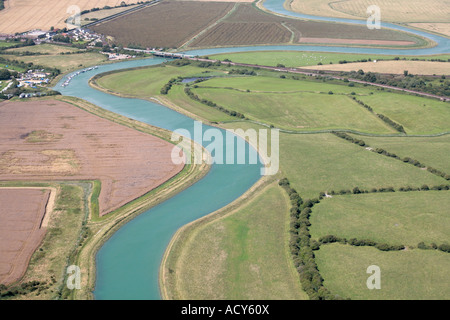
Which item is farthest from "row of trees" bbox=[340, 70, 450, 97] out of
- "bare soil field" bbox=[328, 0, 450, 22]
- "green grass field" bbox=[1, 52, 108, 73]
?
"green grass field" bbox=[1, 52, 108, 73]

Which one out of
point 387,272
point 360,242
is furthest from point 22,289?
point 387,272

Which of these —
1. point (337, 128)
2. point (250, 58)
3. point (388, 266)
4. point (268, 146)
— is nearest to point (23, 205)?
point (268, 146)

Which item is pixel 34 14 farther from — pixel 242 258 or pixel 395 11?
pixel 242 258

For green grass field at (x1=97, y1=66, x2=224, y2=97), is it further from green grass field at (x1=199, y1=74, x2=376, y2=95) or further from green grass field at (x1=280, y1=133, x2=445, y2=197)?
green grass field at (x1=280, y1=133, x2=445, y2=197)

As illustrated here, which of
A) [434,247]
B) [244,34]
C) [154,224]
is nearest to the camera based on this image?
[434,247]

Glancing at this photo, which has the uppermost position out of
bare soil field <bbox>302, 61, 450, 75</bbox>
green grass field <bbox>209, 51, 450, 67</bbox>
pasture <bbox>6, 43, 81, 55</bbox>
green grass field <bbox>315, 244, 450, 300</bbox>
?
pasture <bbox>6, 43, 81, 55</bbox>

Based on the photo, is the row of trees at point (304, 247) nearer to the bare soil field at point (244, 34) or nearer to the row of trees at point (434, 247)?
the row of trees at point (434, 247)
